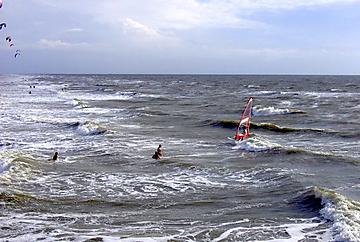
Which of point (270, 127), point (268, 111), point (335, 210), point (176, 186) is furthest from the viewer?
point (268, 111)

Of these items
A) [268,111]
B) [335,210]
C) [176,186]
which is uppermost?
[268,111]

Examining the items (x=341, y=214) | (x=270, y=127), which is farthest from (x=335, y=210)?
(x=270, y=127)

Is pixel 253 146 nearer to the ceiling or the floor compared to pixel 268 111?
nearer to the floor

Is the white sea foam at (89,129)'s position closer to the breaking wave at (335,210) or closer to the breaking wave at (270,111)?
the breaking wave at (335,210)

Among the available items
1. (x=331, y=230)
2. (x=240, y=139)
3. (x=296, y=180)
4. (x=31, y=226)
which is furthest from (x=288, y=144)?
(x=31, y=226)

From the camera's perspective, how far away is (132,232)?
41.7 feet

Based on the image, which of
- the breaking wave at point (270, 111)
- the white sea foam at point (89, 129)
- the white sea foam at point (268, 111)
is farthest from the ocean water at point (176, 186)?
the white sea foam at point (268, 111)

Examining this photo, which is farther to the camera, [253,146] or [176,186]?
[253,146]

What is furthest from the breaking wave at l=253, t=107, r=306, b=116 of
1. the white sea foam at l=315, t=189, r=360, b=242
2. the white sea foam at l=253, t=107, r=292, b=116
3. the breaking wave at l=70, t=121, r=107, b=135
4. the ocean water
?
the white sea foam at l=315, t=189, r=360, b=242

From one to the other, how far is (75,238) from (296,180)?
31.3ft

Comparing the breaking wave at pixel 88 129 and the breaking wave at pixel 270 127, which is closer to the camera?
the breaking wave at pixel 88 129

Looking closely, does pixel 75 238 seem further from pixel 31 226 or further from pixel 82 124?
pixel 82 124

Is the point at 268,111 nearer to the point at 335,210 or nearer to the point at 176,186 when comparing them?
the point at 176,186

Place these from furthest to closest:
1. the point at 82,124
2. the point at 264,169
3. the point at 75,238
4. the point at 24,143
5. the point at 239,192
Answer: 1. the point at 82,124
2. the point at 24,143
3. the point at 264,169
4. the point at 239,192
5. the point at 75,238
